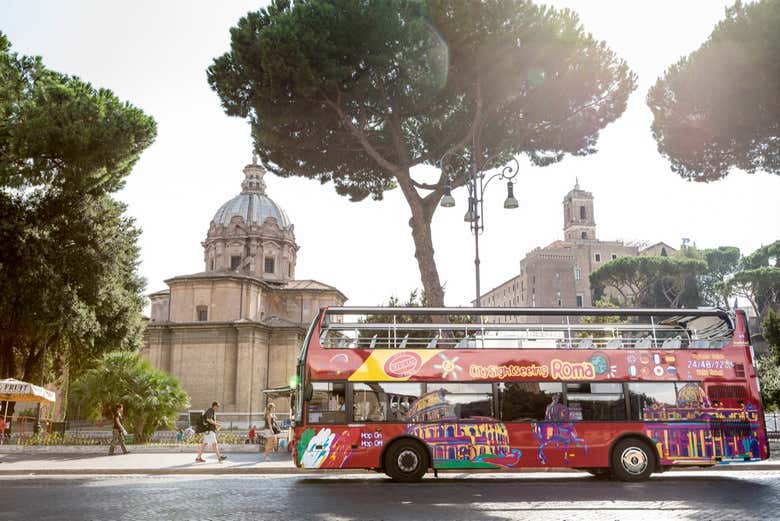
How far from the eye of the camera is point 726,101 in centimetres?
1980

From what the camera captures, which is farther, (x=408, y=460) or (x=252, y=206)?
(x=252, y=206)

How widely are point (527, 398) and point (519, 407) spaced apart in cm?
23

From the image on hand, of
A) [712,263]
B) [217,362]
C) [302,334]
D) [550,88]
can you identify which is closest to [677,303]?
[712,263]

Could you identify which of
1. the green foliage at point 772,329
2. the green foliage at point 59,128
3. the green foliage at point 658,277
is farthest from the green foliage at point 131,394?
the green foliage at point 658,277

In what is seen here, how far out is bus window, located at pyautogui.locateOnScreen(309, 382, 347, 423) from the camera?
12.4 m

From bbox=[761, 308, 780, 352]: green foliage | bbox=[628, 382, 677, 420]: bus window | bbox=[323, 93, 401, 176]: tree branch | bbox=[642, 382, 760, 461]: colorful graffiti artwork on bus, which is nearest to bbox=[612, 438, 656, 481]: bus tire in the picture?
bbox=[642, 382, 760, 461]: colorful graffiti artwork on bus

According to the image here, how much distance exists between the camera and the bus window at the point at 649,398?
491 inches

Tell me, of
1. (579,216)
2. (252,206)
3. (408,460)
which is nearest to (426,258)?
(408,460)

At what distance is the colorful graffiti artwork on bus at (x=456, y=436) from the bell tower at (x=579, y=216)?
90.1m

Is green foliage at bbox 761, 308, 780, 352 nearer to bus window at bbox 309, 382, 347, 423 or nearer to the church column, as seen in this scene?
the church column

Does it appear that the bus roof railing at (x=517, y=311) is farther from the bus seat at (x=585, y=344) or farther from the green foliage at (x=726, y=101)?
the green foliage at (x=726, y=101)

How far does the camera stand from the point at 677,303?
66.8m

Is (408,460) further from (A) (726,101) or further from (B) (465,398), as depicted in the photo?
(A) (726,101)

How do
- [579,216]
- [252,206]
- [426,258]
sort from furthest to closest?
[579,216] → [252,206] → [426,258]
